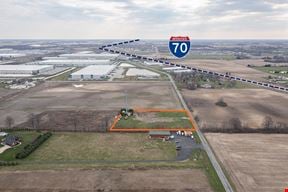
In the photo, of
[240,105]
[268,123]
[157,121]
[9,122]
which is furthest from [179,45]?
[240,105]

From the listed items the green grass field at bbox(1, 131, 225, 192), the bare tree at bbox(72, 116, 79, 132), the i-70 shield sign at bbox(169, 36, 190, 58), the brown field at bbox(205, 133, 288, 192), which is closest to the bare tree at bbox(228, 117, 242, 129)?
the brown field at bbox(205, 133, 288, 192)

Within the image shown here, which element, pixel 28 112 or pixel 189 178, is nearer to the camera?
pixel 189 178

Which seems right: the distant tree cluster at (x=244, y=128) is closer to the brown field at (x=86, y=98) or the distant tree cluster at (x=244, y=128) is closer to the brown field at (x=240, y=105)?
the brown field at (x=240, y=105)

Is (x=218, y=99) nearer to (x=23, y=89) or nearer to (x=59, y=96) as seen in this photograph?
(x=59, y=96)

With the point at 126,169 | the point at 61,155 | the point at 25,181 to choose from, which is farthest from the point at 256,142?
the point at 25,181

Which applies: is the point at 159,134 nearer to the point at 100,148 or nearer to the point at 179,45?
the point at 100,148

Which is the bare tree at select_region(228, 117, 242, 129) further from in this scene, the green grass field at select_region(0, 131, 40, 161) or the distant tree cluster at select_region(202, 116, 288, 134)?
the green grass field at select_region(0, 131, 40, 161)

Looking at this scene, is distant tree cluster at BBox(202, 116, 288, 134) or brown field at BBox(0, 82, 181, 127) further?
brown field at BBox(0, 82, 181, 127)
